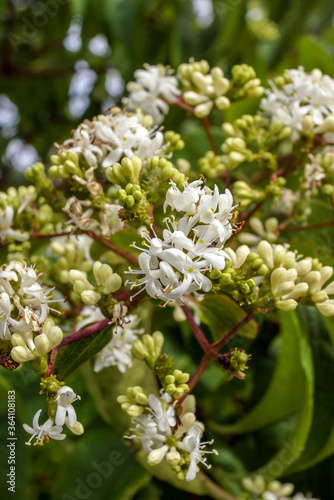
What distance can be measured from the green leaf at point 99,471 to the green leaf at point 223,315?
0.68 metres

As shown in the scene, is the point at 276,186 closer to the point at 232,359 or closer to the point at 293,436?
the point at 232,359

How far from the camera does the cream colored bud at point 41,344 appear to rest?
3.38 feet

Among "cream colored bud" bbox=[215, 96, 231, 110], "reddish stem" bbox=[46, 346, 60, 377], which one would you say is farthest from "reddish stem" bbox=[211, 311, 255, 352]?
"cream colored bud" bbox=[215, 96, 231, 110]

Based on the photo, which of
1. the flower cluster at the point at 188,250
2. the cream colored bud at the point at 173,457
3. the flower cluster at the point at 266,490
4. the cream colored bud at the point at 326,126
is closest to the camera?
the flower cluster at the point at 188,250

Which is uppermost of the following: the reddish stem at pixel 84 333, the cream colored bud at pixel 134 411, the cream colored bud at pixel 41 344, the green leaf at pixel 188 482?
the cream colored bud at pixel 41 344

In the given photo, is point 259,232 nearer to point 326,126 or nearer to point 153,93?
point 326,126

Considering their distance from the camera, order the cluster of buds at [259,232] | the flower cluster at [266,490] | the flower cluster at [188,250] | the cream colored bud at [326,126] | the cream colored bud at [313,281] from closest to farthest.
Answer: the flower cluster at [188,250] < the cream colored bud at [313,281] < the cream colored bud at [326,126] < the cluster of buds at [259,232] < the flower cluster at [266,490]

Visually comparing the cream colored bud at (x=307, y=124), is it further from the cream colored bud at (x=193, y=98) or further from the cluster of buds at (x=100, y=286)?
the cluster of buds at (x=100, y=286)

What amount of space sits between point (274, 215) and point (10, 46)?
87.2 inches

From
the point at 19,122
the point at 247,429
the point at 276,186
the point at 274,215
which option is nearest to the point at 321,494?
the point at 247,429

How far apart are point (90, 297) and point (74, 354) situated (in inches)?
5.3

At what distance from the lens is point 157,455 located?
112 cm

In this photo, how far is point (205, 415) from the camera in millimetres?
1909

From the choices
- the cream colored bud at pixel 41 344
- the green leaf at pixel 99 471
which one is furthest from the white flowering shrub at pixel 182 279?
the green leaf at pixel 99 471
